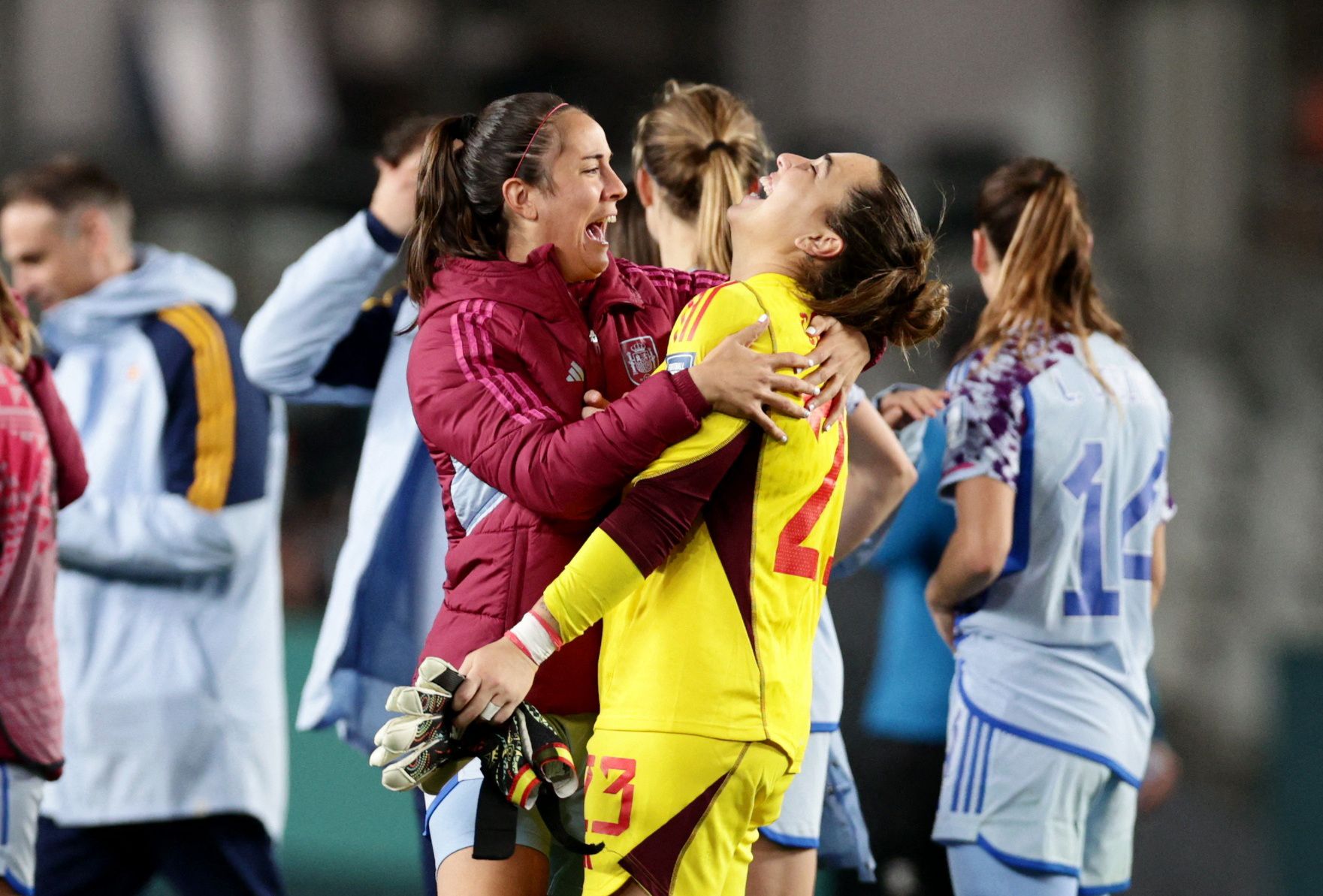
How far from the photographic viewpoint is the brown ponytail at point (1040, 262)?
3.03 m

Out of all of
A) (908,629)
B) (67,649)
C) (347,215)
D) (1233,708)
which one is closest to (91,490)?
(67,649)

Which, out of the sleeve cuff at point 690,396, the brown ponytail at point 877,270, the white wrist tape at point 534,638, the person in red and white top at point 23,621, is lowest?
the person in red and white top at point 23,621

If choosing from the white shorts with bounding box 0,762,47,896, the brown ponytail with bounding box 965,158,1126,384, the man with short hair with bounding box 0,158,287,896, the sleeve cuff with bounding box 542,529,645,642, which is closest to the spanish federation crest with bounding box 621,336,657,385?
the sleeve cuff with bounding box 542,529,645,642

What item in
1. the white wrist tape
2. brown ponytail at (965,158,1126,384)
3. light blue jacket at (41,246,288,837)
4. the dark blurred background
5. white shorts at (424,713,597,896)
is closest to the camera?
the white wrist tape

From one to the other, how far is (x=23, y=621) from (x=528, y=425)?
123cm

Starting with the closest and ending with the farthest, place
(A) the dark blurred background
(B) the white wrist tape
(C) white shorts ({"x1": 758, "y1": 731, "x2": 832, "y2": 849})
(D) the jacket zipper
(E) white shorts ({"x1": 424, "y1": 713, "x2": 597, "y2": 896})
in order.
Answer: (B) the white wrist tape < (E) white shorts ({"x1": 424, "y1": 713, "x2": 597, "y2": 896}) < (D) the jacket zipper < (C) white shorts ({"x1": 758, "y1": 731, "x2": 832, "y2": 849}) < (A) the dark blurred background

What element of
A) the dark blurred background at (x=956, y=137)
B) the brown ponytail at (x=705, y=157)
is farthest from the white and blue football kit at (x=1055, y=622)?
the dark blurred background at (x=956, y=137)

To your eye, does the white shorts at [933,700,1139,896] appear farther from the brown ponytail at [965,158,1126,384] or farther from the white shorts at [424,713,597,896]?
the white shorts at [424,713,597,896]

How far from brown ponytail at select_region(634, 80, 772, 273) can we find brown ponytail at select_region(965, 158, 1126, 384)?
0.51 metres

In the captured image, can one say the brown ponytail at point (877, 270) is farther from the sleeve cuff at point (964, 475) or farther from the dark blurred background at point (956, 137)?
the dark blurred background at point (956, 137)

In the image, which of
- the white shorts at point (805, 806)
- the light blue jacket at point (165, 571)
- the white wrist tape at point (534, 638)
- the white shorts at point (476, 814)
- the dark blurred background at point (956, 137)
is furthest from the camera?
the dark blurred background at point (956, 137)

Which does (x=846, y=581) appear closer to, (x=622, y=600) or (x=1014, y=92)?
(x=622, y=600)

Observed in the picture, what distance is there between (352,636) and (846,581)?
85.9 inches

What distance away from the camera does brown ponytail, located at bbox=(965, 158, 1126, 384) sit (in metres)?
3.03
